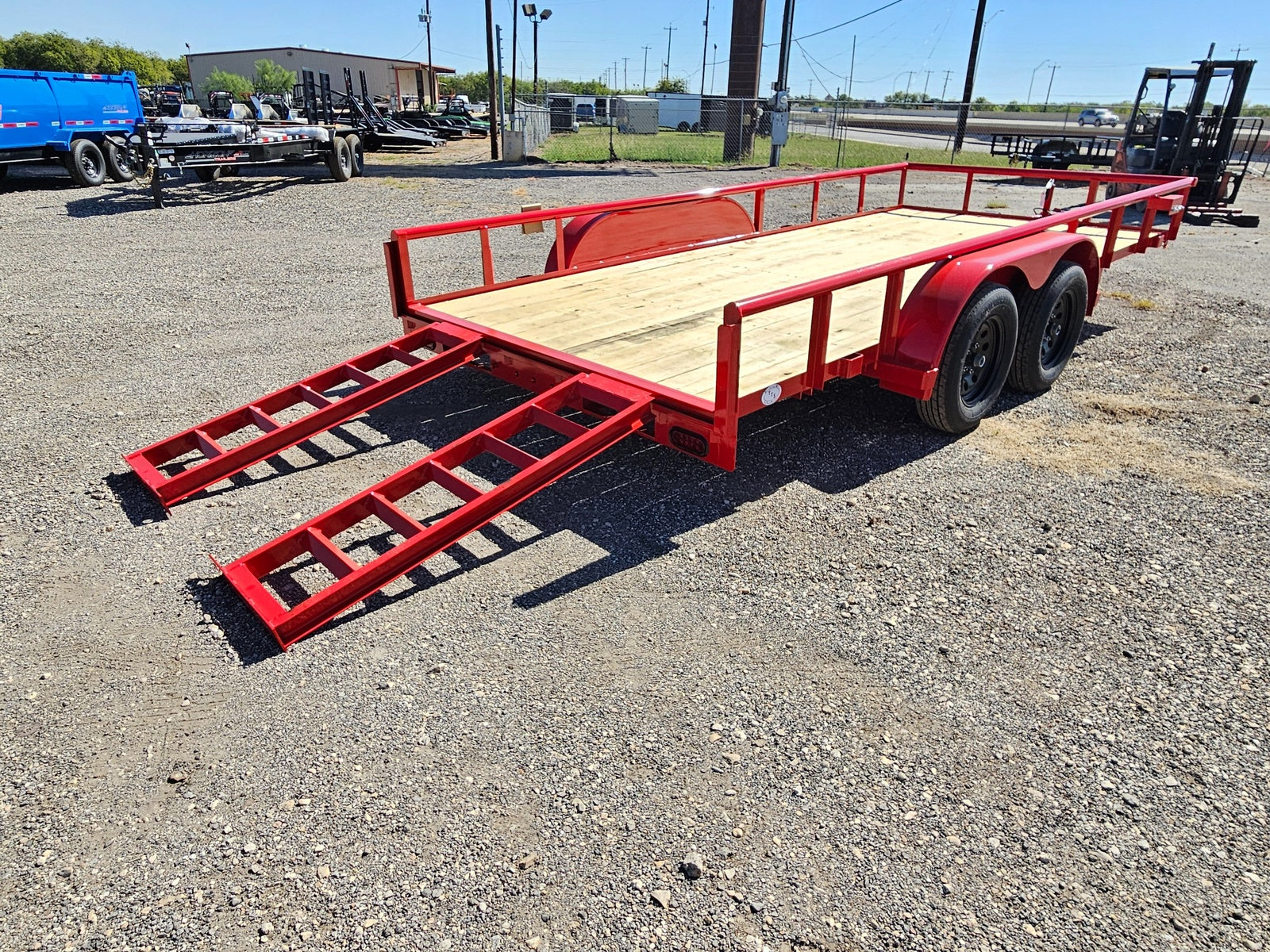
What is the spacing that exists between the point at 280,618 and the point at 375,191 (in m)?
14.6

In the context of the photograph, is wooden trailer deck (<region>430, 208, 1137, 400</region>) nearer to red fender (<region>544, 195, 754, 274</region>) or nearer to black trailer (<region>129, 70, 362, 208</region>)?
red fender (<region>544, 195, 754, 274</region>)

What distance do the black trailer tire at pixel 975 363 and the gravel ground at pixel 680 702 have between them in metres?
0.22

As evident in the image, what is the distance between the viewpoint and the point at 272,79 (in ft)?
178

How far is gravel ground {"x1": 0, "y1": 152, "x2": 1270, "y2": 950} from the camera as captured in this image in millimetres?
2260

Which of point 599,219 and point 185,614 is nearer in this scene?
point 185,614

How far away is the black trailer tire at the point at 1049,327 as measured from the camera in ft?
17.7

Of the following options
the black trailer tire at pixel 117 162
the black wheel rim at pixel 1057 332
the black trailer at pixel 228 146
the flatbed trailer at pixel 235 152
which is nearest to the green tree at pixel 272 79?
the black trailer tire at pixel 117 162

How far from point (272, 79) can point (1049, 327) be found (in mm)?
60475

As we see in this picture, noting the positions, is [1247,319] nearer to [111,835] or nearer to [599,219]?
[599,219]

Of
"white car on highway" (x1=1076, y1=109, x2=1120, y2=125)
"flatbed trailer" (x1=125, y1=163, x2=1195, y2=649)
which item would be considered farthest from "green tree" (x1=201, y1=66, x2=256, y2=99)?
"flatbed trailer" (x1=125, y1=163, x2=1195, y2=649)

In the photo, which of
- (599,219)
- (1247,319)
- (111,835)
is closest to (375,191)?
(599,219)

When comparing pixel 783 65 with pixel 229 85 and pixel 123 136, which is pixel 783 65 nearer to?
pixel 123 136

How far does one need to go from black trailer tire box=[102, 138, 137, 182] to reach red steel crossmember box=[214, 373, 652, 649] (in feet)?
53.8

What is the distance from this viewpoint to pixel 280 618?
3.16 m
